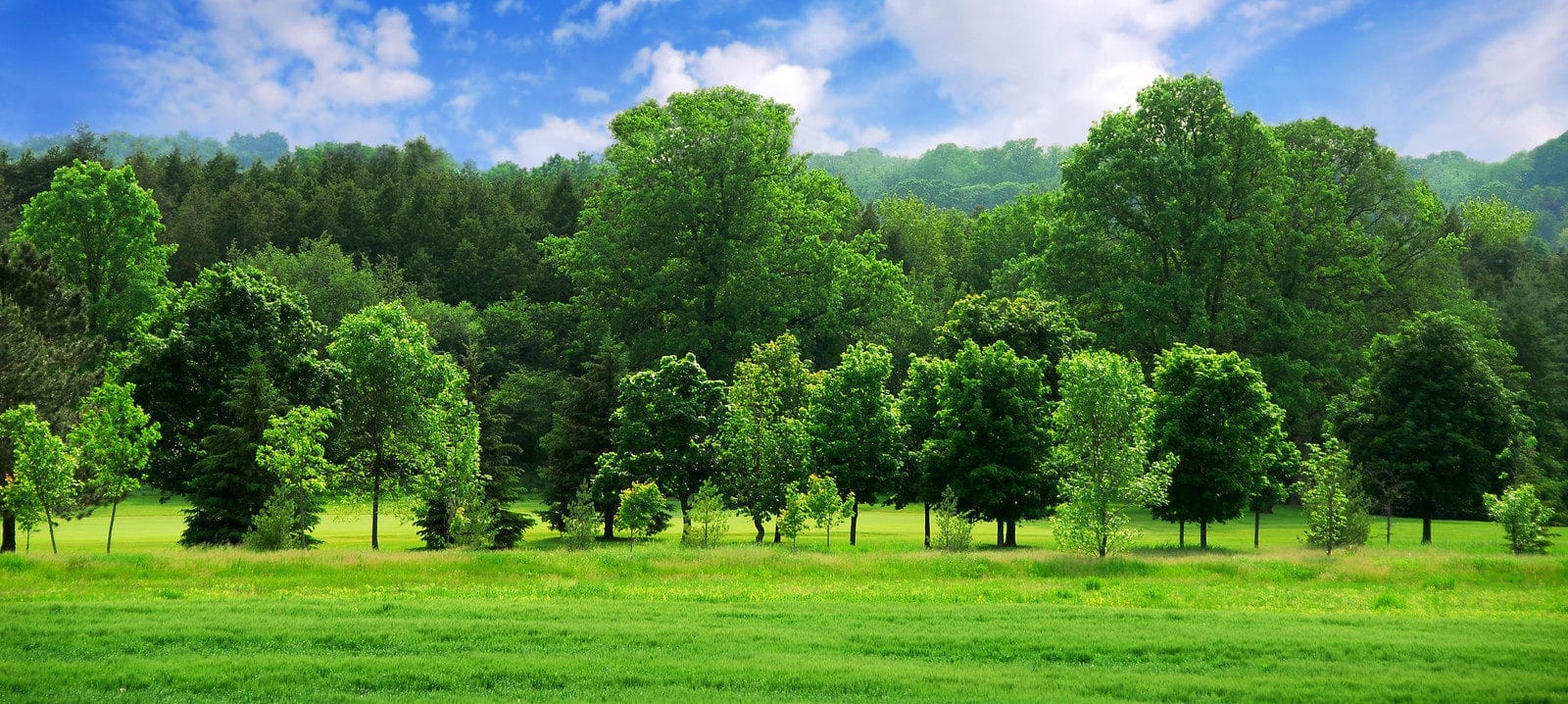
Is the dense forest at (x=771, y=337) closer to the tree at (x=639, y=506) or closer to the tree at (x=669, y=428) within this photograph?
the tree at (x=669, y=428)

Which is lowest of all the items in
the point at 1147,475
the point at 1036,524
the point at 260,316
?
the point at 1036,524

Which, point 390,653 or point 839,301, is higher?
point 839,301

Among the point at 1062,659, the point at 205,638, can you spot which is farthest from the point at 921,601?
the point at 205,638

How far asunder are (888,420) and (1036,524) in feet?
56.4

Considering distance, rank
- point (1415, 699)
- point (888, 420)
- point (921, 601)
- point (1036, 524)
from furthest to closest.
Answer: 1. point (1036, 524)
2. point (888, 420)
3. point (921, 601)
4. point (1415, 699)

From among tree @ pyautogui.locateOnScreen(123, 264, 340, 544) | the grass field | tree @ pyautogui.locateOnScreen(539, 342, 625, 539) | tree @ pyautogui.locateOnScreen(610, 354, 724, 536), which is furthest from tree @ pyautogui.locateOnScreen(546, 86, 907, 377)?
the grass field

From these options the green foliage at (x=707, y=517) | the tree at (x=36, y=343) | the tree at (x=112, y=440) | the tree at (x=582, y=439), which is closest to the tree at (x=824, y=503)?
the green foliage at (x=707, y=517)

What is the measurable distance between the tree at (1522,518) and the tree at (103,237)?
6443cm

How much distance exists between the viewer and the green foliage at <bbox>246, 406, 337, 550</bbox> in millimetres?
34562

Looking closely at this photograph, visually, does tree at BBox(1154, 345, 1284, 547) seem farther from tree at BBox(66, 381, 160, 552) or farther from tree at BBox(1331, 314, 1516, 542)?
tree at BBox(66, 381, 160, 552)

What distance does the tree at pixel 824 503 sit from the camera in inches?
1462

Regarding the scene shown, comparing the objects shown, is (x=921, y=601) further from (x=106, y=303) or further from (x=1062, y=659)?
(x=106, y=303)

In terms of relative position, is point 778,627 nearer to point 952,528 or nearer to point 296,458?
point 952,528

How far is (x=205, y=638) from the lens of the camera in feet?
55.5
